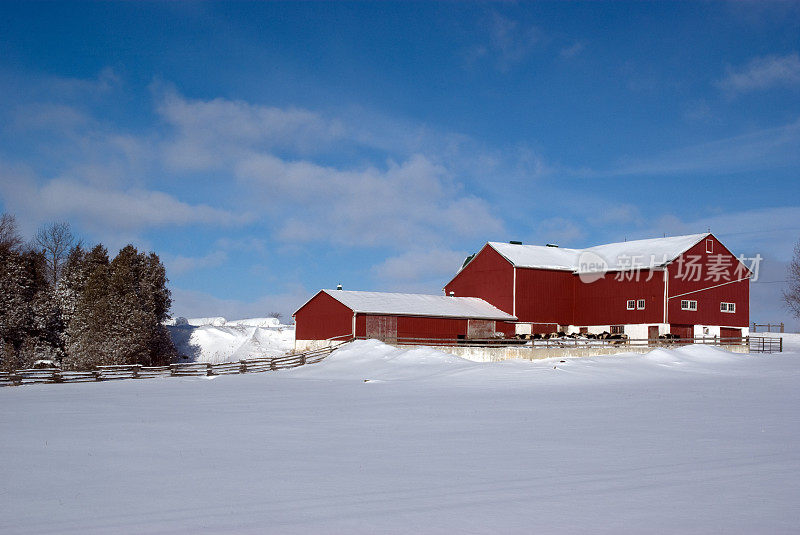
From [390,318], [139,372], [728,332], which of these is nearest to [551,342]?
[390,318]

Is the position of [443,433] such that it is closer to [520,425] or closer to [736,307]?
[520,425]

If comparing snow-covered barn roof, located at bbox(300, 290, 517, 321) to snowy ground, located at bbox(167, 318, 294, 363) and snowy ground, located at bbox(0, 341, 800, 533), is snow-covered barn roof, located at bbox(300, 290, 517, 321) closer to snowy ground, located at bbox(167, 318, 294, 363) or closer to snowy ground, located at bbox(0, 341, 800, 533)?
snowy ground, located at bbox(167, 318, 294, 363)

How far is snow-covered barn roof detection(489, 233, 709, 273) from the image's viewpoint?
54750mm

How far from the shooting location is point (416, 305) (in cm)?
5325

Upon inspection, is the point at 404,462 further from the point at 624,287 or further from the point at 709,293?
the point at 709,293

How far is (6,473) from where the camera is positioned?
11672 mm

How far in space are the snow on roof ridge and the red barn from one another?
6.75ft

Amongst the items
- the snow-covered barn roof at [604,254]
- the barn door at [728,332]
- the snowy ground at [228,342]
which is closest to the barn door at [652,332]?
the snow-covered barn roof at [604,254]

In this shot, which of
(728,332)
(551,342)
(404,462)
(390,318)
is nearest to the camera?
(404,462)

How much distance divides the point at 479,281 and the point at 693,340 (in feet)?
57.1

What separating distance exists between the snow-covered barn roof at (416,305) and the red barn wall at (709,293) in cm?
1217

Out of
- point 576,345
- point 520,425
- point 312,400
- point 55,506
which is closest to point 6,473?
point 55,506

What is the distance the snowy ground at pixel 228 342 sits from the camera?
64.9 metres

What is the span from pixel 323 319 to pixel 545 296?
1800 centimetres
